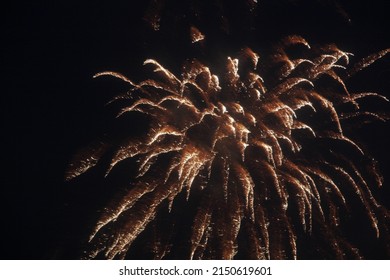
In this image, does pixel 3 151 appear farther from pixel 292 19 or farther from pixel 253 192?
pixel 292 19

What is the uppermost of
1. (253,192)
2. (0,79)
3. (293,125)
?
(0,79)

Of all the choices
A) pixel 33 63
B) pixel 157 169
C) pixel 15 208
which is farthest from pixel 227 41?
pixel 15 208

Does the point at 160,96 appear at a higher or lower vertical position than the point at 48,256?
higher

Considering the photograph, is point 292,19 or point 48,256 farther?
point 292,19

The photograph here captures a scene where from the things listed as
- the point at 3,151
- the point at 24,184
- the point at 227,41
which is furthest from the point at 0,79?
the point at 227,41

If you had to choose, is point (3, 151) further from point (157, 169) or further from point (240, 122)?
point (240, 122)

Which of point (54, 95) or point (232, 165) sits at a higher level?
A: point (54, 95)
